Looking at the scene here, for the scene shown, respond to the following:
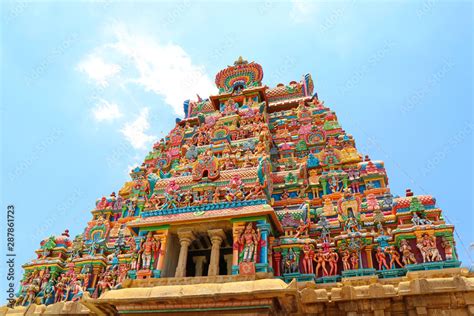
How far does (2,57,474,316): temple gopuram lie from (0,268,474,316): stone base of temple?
0.03 metres

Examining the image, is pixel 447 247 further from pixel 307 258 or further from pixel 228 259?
pixel 228 259

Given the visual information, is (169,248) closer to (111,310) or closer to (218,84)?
(111,310)

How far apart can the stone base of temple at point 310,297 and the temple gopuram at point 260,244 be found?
34mm

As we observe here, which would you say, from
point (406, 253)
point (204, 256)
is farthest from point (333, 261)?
point (204, 256)

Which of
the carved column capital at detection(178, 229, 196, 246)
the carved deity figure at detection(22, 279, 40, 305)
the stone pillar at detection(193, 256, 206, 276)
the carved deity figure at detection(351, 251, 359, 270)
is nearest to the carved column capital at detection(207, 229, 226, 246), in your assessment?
the carved column capital at detection(178, 229, 196, 246)

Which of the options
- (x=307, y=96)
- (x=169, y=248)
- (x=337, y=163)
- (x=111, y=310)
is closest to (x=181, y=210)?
(x=169, y=248)

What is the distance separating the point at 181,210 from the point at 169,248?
4.80 ft

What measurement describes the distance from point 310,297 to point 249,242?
2.58 m

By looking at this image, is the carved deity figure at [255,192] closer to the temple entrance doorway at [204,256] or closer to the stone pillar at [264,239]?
the stone pillar at [264,239]

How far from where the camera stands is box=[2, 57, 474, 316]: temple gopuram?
36.1 ft

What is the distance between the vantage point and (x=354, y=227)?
1333 centimetres

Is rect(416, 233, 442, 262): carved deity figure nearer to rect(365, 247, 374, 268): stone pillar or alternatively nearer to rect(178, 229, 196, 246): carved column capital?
rect(365, 247, 374, 268): stone pillar

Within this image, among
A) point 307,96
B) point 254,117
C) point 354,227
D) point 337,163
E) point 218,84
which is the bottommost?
point 354,227

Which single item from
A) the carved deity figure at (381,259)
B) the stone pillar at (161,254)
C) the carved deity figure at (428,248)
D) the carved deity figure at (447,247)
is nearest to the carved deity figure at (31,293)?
the stone pillar at (161,254)
